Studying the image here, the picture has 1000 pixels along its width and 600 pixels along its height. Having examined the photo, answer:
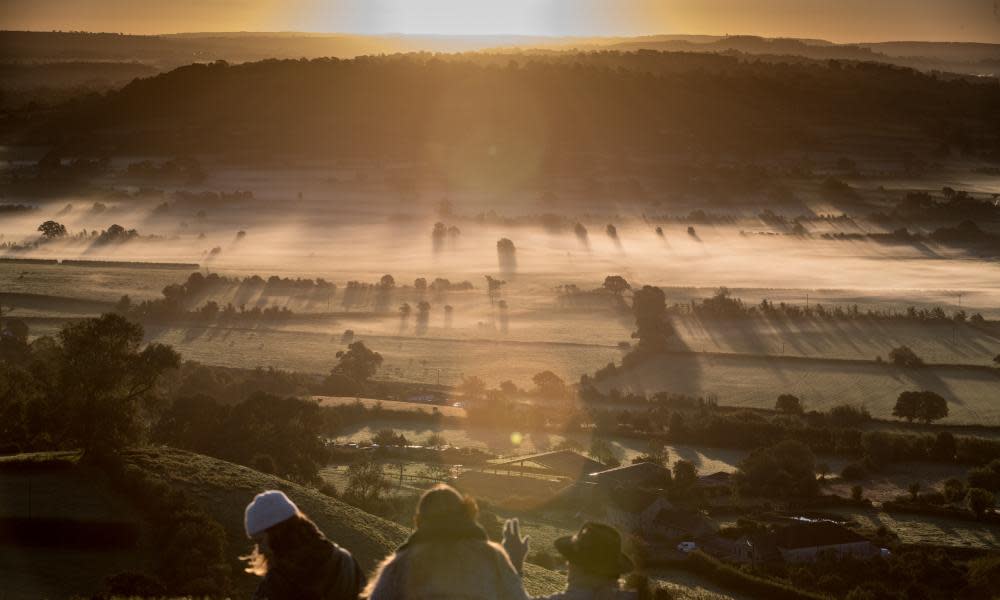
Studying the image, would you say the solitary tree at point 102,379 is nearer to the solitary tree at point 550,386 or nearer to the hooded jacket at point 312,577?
the hooded jacket at point 312,577

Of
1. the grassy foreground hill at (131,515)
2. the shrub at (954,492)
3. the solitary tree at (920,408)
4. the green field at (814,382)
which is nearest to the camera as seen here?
the grassy foreground hill at (131,515)

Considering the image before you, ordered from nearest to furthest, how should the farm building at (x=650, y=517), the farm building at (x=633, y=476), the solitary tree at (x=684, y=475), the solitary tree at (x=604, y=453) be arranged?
the farm building at (x=650, y=517), the farm building at (x=633, y=476), the solitary tree at (x=684, y=475), the solitary tree at (x=604, y=453)

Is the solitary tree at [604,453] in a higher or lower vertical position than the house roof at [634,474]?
higher

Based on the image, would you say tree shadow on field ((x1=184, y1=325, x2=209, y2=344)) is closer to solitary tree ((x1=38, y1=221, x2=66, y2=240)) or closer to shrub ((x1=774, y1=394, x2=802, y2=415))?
shrub ((x1=774, y1=394, x2=802, y2=415))

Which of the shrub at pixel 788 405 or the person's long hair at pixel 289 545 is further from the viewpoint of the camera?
the shrub at pixel 788 405

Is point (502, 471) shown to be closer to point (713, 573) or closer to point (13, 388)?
point (713, 573)

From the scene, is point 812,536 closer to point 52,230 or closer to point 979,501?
point 979,501

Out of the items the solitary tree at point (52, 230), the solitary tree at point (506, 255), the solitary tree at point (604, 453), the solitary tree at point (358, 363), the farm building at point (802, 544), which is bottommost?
the farm building at point (802, 544)

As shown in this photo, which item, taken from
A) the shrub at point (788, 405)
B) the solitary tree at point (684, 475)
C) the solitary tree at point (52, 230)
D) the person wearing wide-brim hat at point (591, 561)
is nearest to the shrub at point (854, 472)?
the solitary tree at point (684, 475)
